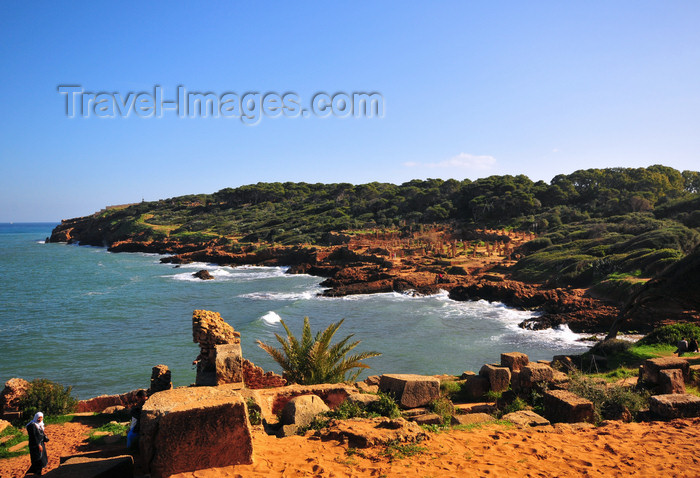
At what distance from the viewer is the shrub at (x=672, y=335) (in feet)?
49.5

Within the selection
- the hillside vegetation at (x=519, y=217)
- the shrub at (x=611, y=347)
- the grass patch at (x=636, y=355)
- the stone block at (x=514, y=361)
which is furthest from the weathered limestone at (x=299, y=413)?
the hillside vegetation at (x=519, y=217)

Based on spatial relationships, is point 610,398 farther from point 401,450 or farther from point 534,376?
point 401,450

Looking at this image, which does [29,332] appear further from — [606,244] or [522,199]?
[522,199]

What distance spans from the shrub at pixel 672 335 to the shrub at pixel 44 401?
18.3 m

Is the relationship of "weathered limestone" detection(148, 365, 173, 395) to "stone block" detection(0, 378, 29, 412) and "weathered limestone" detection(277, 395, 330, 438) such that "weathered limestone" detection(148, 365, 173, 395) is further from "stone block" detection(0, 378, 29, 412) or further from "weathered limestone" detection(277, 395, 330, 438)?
"weathered limestone" detection(277, 395, 330, 438)

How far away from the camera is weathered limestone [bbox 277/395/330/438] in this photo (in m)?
7.30

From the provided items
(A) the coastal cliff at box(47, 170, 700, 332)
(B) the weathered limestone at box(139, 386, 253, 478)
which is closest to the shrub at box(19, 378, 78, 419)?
(B) the weathered limestone at box(139, 386, 253, 478)

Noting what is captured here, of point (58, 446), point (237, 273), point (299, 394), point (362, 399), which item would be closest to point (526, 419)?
point (362, 399)

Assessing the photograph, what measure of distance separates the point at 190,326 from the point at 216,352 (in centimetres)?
1674

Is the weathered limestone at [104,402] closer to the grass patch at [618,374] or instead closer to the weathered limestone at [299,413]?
the weathered limestone at [299,413]

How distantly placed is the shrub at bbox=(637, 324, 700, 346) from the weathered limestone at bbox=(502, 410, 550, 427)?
982cm

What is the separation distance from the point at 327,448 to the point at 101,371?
1458 cm

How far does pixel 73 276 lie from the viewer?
46844 millimetres

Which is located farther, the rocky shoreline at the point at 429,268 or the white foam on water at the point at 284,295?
the white foam on water at the point at 284,295
